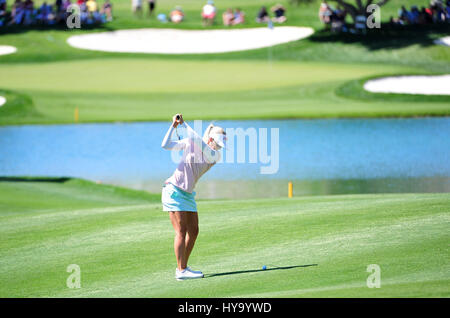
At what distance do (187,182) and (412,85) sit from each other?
2953 centimetres

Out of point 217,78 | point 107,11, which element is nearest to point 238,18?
point 107,11

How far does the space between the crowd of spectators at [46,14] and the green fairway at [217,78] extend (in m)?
1.21

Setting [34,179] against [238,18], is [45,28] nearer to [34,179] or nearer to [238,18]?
[238,18]

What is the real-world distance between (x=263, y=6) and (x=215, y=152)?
44479 millimetres

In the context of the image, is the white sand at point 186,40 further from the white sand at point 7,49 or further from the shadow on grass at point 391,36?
the white sand at point 7,49

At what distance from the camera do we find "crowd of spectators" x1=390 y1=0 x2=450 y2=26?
47.6 m

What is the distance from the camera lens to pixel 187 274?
8.87 meters

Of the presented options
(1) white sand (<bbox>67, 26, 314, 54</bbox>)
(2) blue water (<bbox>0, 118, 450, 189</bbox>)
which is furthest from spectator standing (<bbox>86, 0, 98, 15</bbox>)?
(2) blue water (<bbox>0, 118, 450, 189</bbox>)

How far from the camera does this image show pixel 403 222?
436 inches

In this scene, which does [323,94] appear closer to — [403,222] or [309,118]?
[309,118]

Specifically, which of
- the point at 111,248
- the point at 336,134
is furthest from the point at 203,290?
the point at 336,134

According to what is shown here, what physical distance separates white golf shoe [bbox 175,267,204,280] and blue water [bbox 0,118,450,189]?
1388 centimetres

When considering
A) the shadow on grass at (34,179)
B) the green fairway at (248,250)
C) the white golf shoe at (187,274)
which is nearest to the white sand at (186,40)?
the shadow on grass at (34,179)

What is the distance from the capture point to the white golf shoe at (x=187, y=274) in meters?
8.87
